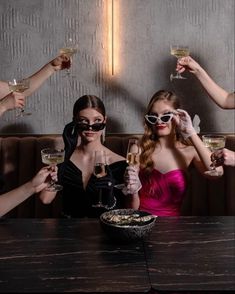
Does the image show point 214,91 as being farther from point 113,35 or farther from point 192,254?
point 192,254

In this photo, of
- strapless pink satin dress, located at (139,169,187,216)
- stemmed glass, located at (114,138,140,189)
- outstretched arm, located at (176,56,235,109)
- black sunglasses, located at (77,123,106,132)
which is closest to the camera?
stemmed glass, located at (114,138,140,189)

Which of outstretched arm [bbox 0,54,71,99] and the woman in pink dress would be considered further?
outstretched arm [bbox 0,54,71,99]

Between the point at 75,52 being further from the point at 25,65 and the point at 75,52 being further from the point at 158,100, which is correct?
the point at 158,100

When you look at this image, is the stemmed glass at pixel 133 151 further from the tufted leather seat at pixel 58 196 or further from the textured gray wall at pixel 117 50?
the textured gray wall at pixel 117 50

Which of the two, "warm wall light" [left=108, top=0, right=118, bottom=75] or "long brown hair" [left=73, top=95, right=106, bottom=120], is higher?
"warm wall light" [left=108, top=0, right=118, bottom=75]

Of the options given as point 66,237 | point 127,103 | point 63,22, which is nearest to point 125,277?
point 66,237

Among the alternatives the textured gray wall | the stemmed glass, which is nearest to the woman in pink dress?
the stemmed glass

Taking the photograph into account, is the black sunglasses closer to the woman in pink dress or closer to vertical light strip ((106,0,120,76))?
the woman in pink dress

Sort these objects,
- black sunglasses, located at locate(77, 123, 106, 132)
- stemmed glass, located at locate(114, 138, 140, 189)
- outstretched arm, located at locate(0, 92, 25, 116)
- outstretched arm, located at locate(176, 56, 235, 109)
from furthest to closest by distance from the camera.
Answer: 1. outstretched arm, located at locate(176, 56, 235, 109)
2. black sunglasses, located at locate(77, 123, 106, 132)
3. outstretched arm, located at locate(0, 92, 25, 116)
4. stemmed glass, located at locate(114, 138, 140, 189)

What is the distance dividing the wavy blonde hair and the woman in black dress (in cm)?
19

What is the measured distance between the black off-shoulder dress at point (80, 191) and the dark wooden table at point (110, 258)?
0.46 meters

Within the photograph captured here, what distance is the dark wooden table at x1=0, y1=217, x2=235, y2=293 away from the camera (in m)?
1.58

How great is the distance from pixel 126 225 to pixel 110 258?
0.66 feet

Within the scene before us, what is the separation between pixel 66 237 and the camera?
200 cm
